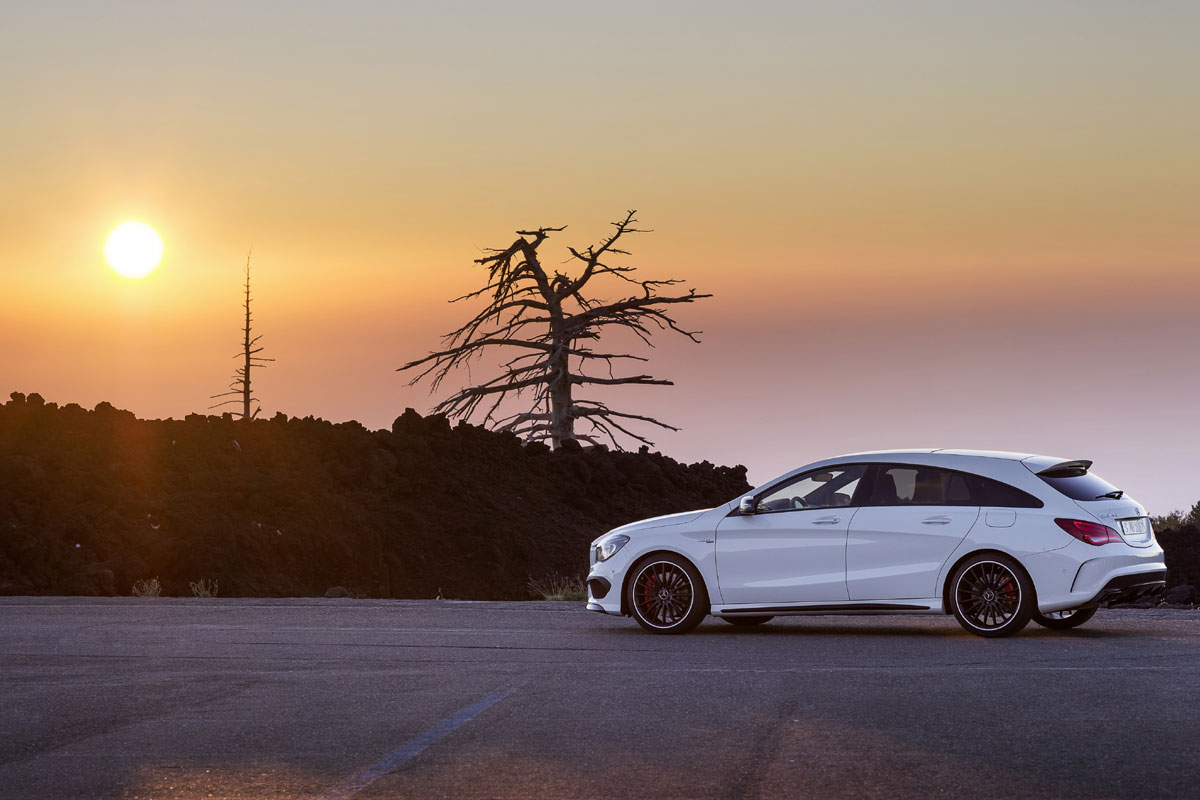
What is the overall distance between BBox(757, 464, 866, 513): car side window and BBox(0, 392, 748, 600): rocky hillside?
59.7 feet

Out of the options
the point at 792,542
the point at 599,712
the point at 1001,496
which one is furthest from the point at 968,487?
the point at 599,712

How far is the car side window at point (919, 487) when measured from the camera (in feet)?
47.2

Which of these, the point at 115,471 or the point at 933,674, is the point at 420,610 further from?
the point at 115,471

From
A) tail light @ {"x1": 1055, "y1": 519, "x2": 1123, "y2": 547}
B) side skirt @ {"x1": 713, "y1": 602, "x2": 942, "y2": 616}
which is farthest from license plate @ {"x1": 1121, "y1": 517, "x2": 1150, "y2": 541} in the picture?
side skirt @ {"x1": 713, "y1": 602, "x2": 942, "y2": 616}

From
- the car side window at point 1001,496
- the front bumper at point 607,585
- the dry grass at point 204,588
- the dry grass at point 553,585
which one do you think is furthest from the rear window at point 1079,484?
the dry grass at point 204,588

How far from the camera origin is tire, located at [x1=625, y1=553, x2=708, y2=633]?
15031 millimetres

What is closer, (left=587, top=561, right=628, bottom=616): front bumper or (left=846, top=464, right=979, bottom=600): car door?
(left=846, top=464, right=979, bottom=600): car door

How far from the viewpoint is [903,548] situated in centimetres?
1433

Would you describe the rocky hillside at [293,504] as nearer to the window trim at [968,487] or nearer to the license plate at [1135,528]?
the window trim at [968,487]

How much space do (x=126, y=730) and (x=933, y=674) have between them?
5.62m

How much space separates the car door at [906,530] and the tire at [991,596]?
0.76 ft

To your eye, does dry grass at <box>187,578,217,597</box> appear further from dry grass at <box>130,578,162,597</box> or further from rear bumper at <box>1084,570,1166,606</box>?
rear bumper at <box>1084,570,1166,606</box>

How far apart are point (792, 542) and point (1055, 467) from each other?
8.17ft

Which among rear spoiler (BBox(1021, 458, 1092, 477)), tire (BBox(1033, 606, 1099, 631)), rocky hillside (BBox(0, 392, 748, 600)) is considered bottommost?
tire (BBox(1033, 606, 1099, 631))
